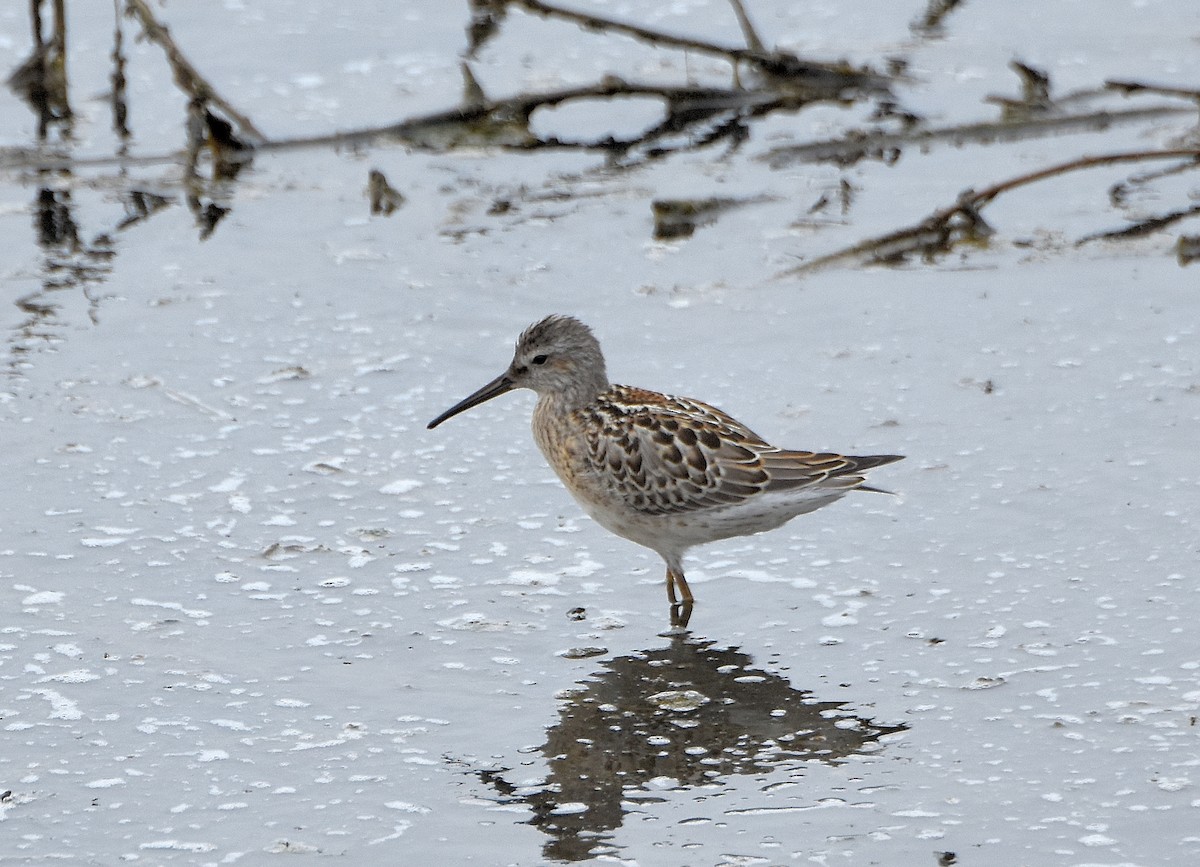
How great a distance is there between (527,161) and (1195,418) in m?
4.74

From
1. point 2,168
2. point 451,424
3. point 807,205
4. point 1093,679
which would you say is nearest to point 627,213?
point 807,205

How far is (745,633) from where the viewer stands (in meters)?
6.36

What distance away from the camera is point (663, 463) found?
271 inches

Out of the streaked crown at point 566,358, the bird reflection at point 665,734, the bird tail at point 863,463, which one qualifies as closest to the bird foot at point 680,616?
the bird reflection at point 665,734

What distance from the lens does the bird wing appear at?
21.9 feet

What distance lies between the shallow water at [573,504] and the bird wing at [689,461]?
371 millimetres

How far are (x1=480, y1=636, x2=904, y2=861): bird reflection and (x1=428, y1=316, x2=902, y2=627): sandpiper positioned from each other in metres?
0.41

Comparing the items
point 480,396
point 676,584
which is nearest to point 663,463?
point 676,584

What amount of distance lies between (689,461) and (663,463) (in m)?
0.10

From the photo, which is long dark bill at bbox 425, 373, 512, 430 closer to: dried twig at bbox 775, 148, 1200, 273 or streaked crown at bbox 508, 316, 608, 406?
streaked crown at bbox 508, 316, 608, 406

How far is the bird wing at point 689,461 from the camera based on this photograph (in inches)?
263

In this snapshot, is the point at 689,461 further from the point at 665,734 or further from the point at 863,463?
the point at 665,734

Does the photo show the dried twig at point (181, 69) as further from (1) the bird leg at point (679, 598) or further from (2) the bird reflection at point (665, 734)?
(2) the bird reflection at point (665, 734)

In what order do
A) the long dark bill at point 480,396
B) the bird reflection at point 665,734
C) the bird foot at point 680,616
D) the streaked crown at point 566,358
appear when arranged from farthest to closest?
1. the long dark bill at point 480,396
2. the streaked crown at point 566,358
3. the bird foot at point 680,616
4. the bird reflection at point 665,734
